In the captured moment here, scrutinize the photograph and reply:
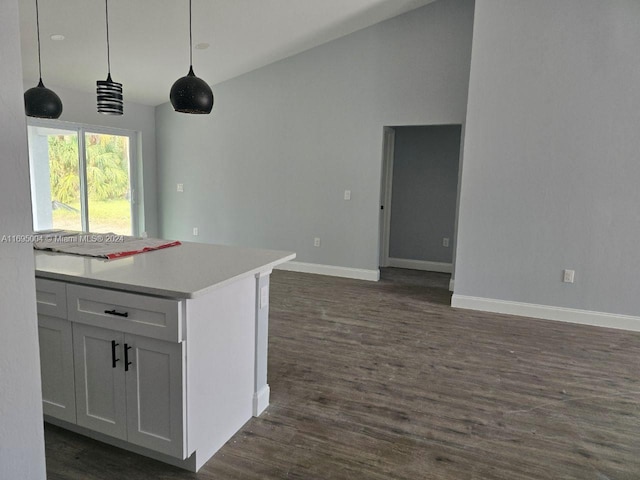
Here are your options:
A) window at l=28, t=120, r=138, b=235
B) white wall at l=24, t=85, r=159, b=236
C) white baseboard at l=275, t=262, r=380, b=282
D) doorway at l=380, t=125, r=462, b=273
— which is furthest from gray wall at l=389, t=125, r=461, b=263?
window at l=28, t=120, r=138, b=235

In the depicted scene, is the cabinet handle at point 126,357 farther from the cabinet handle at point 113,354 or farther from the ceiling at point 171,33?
the ceiling at point 171,33

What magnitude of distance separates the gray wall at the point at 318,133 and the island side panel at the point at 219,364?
3.55 m

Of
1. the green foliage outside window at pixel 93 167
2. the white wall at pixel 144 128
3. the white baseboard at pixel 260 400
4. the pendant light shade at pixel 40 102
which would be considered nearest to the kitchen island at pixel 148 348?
the white baseboard at pixel 260 400

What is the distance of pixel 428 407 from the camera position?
256 cm

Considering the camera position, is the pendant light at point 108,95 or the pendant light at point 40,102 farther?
the pendant light at point 40,102

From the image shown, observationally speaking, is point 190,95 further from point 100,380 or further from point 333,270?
point 333,270

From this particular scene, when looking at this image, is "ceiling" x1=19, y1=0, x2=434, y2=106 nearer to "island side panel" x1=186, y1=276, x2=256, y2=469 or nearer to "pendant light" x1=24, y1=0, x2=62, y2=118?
"pendant light" x1=24, y1=0, x2=62, y2=118

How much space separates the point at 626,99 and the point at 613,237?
1.24 m

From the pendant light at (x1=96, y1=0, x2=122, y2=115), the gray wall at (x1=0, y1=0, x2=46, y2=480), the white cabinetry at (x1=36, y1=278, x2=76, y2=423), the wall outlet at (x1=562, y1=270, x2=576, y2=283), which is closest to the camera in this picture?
the gray wall at (x1=0, y1=0, x2=46, y2=480)

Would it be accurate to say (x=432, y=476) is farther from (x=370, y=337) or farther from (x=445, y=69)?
(x=445, y=69)

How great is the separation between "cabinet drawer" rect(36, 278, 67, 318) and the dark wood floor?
679mm

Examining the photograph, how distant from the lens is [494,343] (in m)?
3.57

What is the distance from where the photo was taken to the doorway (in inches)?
247

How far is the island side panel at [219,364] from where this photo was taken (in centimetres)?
185
